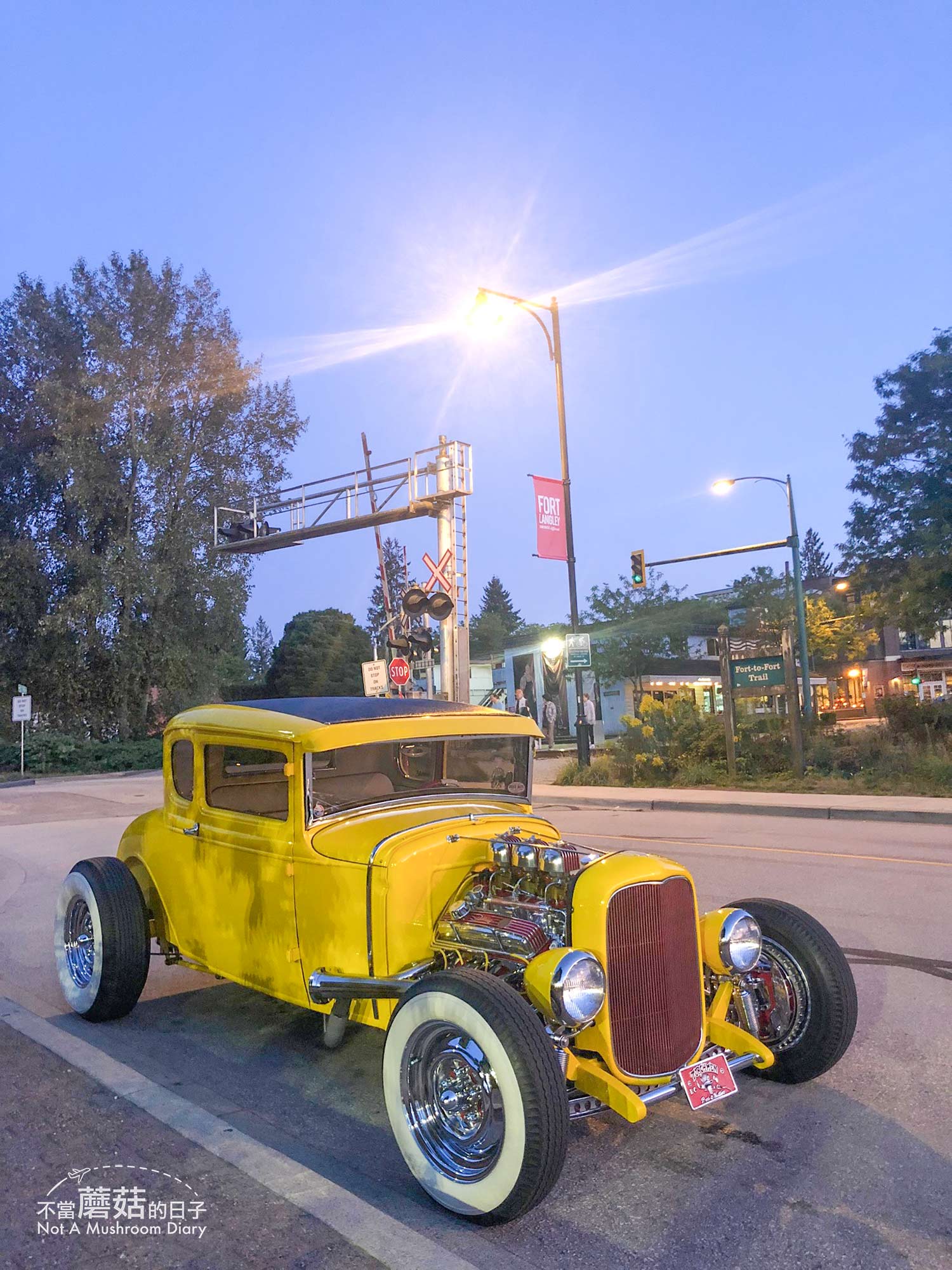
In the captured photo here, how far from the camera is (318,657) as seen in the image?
60375mm

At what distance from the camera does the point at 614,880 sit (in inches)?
136

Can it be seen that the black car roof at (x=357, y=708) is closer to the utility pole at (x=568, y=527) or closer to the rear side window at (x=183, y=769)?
the rear side window at (x=183, y=769)

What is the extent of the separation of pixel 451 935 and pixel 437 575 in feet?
43.1

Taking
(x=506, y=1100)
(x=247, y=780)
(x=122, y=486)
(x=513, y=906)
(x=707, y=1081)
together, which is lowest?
(x=707, y=1081)

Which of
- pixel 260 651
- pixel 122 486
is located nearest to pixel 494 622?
pixel 260 651

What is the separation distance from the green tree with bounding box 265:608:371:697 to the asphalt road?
53575 millimetres

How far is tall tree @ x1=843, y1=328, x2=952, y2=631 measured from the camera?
2056 centimetres

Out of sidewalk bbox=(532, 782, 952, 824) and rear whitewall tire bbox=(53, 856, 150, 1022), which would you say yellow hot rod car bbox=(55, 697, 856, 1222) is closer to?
rear whitewall tire bbox=(53, 856, 150, 1022)

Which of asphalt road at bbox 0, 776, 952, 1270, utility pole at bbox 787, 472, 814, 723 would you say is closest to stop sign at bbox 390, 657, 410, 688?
utility pole at bbox 787, 472, 814, 723

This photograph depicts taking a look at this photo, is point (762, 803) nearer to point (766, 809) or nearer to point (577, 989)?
point (766, 809)

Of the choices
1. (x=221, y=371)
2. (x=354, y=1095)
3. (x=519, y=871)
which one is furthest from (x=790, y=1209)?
(x=221, y=371)

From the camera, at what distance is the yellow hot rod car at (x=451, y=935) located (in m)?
3.19

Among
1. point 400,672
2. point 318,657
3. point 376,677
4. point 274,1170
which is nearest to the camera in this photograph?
point 274,1170

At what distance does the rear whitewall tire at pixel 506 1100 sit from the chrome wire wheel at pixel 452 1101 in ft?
0.09
